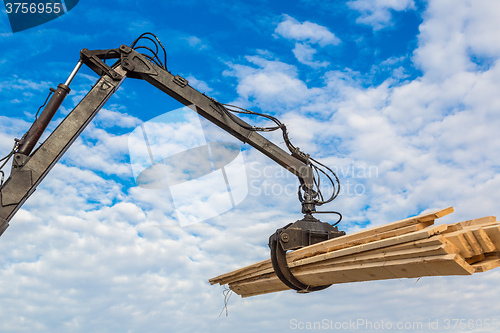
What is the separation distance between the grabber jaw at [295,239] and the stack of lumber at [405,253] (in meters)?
0.13

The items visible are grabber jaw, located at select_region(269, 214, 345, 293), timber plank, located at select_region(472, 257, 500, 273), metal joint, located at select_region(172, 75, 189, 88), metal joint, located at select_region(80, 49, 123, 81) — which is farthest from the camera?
metal joint, located at select_region(172, 75, 189, 88)

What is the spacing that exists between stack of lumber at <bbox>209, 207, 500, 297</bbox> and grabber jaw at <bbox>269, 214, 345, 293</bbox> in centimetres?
13

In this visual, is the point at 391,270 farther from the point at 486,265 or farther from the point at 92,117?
the point at 92,117

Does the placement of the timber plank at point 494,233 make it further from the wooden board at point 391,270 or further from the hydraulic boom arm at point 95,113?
the hydraulic boom arm at point 95,113

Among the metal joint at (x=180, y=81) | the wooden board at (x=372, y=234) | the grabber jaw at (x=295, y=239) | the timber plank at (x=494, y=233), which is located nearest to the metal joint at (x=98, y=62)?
the metal joint at (x=180, y=81)

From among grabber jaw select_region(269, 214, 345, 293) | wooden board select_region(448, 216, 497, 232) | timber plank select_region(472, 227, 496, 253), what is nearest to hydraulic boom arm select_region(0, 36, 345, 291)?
grabber jaw select_region(269, 214, 345, 293)

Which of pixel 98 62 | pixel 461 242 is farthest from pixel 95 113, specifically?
pixel 461 242

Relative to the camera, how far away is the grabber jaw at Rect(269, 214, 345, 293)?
6.14 metres

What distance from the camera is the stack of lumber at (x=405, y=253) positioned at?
4062 mm

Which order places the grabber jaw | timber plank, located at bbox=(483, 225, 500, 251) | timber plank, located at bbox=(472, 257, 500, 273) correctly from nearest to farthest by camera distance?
timber plank, located at bbox=(483, 225, 500, 251) < timber plank, located at bbox=(472, 257, 500, 273) < the grabber jaw

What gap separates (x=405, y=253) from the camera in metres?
4.38

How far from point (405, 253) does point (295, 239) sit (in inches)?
90.5

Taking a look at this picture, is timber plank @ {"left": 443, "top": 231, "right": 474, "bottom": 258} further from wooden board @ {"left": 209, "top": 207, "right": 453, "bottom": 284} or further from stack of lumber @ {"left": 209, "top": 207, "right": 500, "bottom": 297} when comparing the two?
wooden board @ {"left": 209, "top": 207, "right": 453, "bottom": 284}

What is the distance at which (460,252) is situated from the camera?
414 cm
